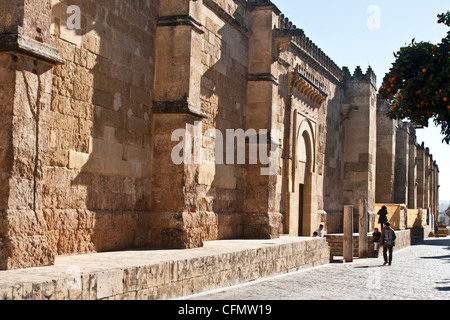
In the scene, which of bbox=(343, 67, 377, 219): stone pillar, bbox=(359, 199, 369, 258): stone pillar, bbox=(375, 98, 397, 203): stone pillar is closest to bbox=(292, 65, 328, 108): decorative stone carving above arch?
bbox=(359, 199, 369, 258): stone pillar

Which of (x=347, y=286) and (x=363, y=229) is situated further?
(x=363, y=229)

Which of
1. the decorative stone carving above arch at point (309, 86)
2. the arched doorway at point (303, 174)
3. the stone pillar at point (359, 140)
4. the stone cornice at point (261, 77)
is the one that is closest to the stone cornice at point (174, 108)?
the stone cornice at point (261, 77)

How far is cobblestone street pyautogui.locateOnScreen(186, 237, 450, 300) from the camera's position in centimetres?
900

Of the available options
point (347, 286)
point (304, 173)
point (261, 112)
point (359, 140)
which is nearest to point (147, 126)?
point (347, 286)

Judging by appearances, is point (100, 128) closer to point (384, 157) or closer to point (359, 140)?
point (359, 140)

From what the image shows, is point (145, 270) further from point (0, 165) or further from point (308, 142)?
point (308, 142)

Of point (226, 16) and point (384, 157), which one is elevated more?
point (226, 16)

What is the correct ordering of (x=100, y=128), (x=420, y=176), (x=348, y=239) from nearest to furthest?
(x=100, y=128) < (x=348, y=239) < (x=420, y=176)

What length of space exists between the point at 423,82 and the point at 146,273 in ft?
17.7

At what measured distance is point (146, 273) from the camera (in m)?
7.59

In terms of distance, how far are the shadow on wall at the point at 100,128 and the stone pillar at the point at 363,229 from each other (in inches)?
387

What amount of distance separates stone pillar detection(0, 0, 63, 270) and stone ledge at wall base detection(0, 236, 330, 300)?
1.14ft

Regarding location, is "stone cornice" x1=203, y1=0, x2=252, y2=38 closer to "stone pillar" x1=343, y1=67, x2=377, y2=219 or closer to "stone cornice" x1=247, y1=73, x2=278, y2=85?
"stone cornice" x1=247, y1=73, x2=278, y2=85
